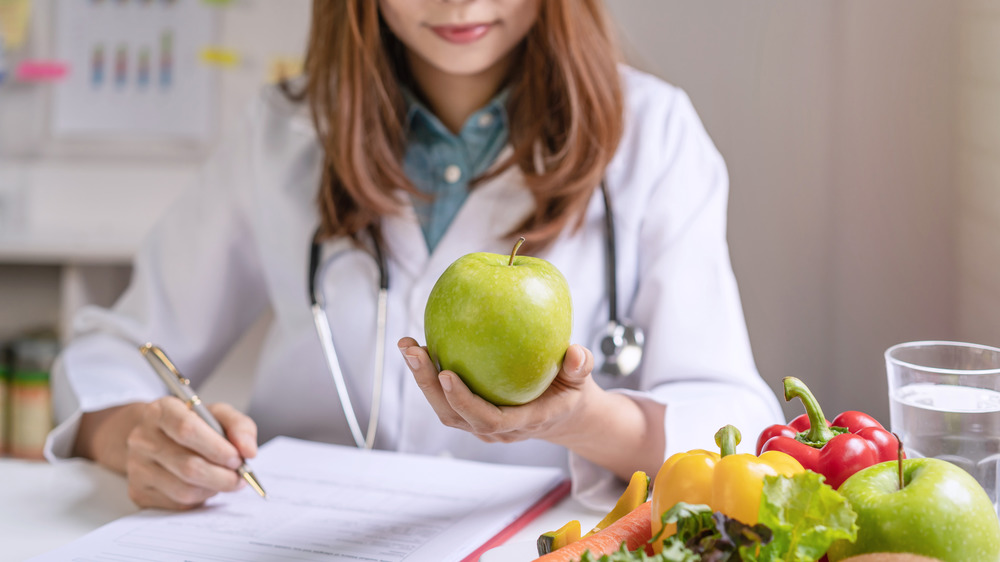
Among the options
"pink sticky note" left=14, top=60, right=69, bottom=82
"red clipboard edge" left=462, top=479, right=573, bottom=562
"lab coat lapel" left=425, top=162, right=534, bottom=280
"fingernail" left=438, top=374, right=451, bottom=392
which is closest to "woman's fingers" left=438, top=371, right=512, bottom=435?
"fingernail" left=438, top=374, right=451, bottom=392

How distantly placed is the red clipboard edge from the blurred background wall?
81cm

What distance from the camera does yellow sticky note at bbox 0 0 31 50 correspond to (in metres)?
2.33

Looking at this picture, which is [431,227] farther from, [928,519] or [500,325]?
[928,519]

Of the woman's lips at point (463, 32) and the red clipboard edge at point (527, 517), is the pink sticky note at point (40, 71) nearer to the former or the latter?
the woman's lips at point (463, 32)

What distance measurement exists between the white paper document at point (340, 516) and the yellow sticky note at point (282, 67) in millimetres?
1524

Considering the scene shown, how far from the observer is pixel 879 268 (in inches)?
66.5

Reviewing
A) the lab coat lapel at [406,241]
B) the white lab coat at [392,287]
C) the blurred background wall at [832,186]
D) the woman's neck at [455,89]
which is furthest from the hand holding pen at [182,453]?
the blurred background wall at [832,186]

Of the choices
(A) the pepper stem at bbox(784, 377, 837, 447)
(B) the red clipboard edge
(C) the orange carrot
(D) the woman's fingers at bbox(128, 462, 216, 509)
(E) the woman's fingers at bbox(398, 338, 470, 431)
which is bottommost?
(D) the woman's fingers at bbox(128, 462, 216, 509)

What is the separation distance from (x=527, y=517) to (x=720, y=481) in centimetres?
37

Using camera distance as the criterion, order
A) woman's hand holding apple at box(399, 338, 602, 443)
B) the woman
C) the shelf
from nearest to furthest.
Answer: woman's hand holding apple at box(399, 338, 602, 443) < the woman < the shelf

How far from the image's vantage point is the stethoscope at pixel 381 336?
1.04m

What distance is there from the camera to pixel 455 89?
1.25 metres

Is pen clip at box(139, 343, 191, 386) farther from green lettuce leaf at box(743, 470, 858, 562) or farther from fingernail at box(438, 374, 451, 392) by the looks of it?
green lettuce leaf at box(743, 470, 858, 562)

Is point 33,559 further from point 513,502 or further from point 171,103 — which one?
point 171,103
